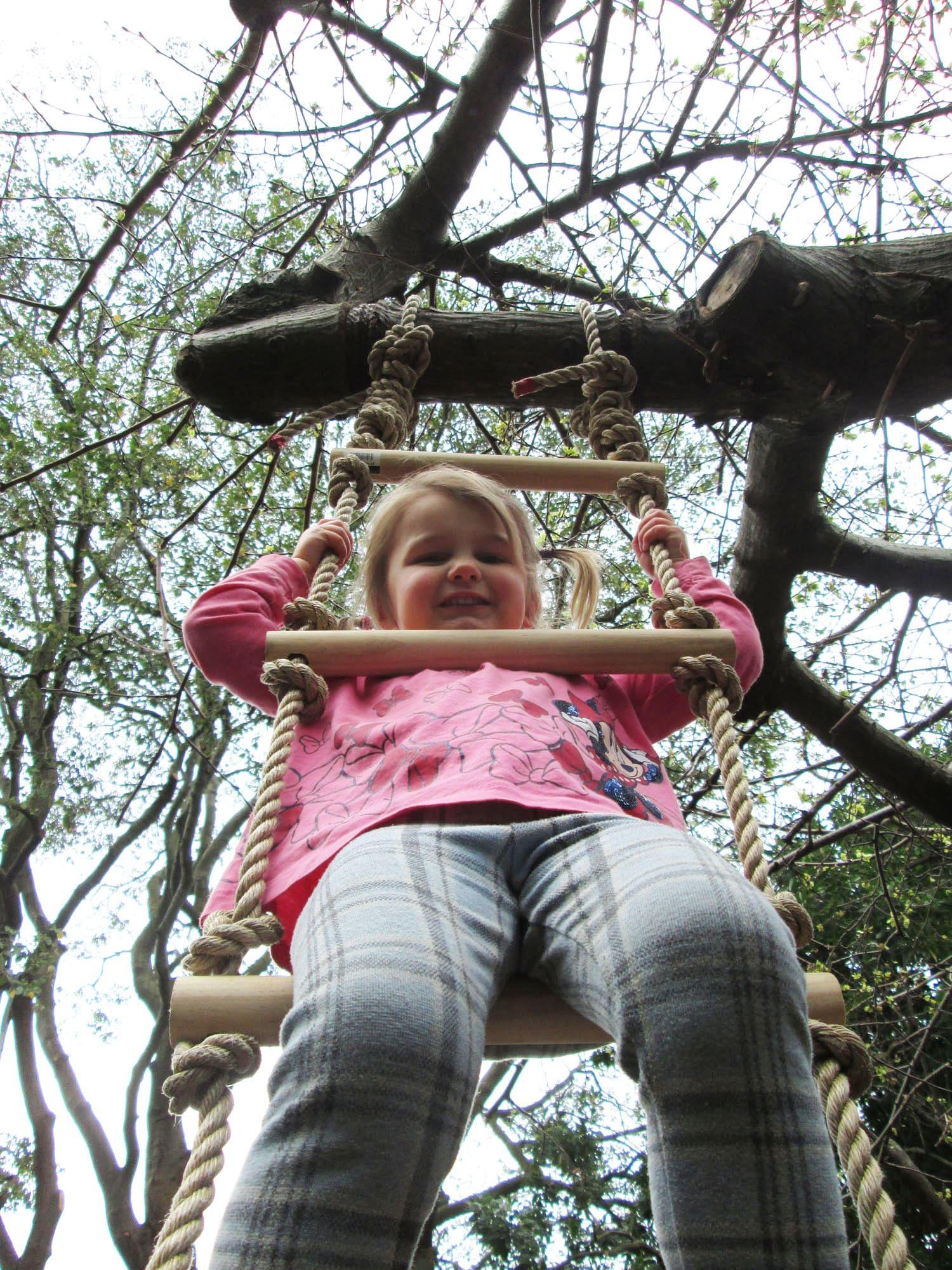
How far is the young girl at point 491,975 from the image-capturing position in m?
0.80

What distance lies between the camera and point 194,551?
495 cm

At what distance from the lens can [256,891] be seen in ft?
3.79

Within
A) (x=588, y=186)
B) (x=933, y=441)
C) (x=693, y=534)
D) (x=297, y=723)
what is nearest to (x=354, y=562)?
(x=693, y=534)

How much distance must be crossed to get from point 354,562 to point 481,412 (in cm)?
101

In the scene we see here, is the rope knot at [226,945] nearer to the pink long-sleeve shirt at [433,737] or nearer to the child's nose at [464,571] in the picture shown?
the pink long-sleeve shirt at [433,737]

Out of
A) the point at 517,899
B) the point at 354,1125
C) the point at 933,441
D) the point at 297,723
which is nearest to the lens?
the point at 354,1125

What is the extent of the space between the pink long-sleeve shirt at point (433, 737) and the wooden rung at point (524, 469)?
0.97 ft

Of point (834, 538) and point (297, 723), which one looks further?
point (834, 538)

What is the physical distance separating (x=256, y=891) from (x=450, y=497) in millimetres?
880

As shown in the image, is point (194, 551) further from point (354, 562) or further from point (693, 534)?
point (693, 534)

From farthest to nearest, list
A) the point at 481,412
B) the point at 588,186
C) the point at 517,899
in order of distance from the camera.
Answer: the point at 481,412 < the point at 588,186 < the point at 517,899

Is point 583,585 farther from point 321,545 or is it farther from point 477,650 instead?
point 477,650

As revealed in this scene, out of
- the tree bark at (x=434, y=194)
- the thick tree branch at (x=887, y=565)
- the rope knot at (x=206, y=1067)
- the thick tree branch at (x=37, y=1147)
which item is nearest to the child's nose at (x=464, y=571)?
the rope knot at (x=206, y=1067)

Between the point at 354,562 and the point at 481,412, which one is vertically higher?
the point at 481,412
